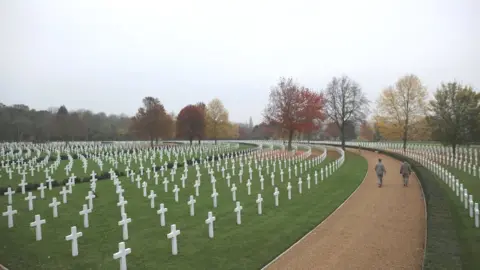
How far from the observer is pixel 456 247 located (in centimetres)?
741

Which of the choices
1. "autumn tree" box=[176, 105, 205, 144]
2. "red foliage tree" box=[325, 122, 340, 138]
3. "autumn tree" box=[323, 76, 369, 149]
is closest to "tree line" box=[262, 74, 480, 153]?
"autumn tree" box=[323, 76, 369, 149]

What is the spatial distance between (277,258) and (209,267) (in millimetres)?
1733

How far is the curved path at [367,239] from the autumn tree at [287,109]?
27.1m

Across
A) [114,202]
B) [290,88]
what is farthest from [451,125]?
[114,202]

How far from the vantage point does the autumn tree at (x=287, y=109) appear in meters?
42.0

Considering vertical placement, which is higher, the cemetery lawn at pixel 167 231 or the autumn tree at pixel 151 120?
the autumn tree at pixel 151 120

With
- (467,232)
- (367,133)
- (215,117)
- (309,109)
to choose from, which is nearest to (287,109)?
(309,109)

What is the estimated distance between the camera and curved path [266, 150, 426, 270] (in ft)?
26.4

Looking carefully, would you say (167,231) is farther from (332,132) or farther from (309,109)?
(332,132)

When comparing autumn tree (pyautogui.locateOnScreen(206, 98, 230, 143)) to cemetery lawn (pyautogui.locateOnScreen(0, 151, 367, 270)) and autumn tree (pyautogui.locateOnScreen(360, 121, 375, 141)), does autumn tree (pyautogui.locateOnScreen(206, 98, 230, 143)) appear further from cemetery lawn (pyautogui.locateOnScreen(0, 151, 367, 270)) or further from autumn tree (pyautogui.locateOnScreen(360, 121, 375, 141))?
cemetery lawn (pyautogui.locateOnScreen(0, 151, 367, 270))

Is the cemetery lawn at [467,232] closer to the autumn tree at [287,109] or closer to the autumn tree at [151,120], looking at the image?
the autumn tree at [287,109]

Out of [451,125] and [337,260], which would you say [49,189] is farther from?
[451,125]

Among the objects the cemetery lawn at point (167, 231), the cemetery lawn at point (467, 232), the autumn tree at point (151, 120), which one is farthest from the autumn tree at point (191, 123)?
the cemetery lawn at point (467, 232)

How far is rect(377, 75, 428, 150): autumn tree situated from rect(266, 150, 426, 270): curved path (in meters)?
30.5
